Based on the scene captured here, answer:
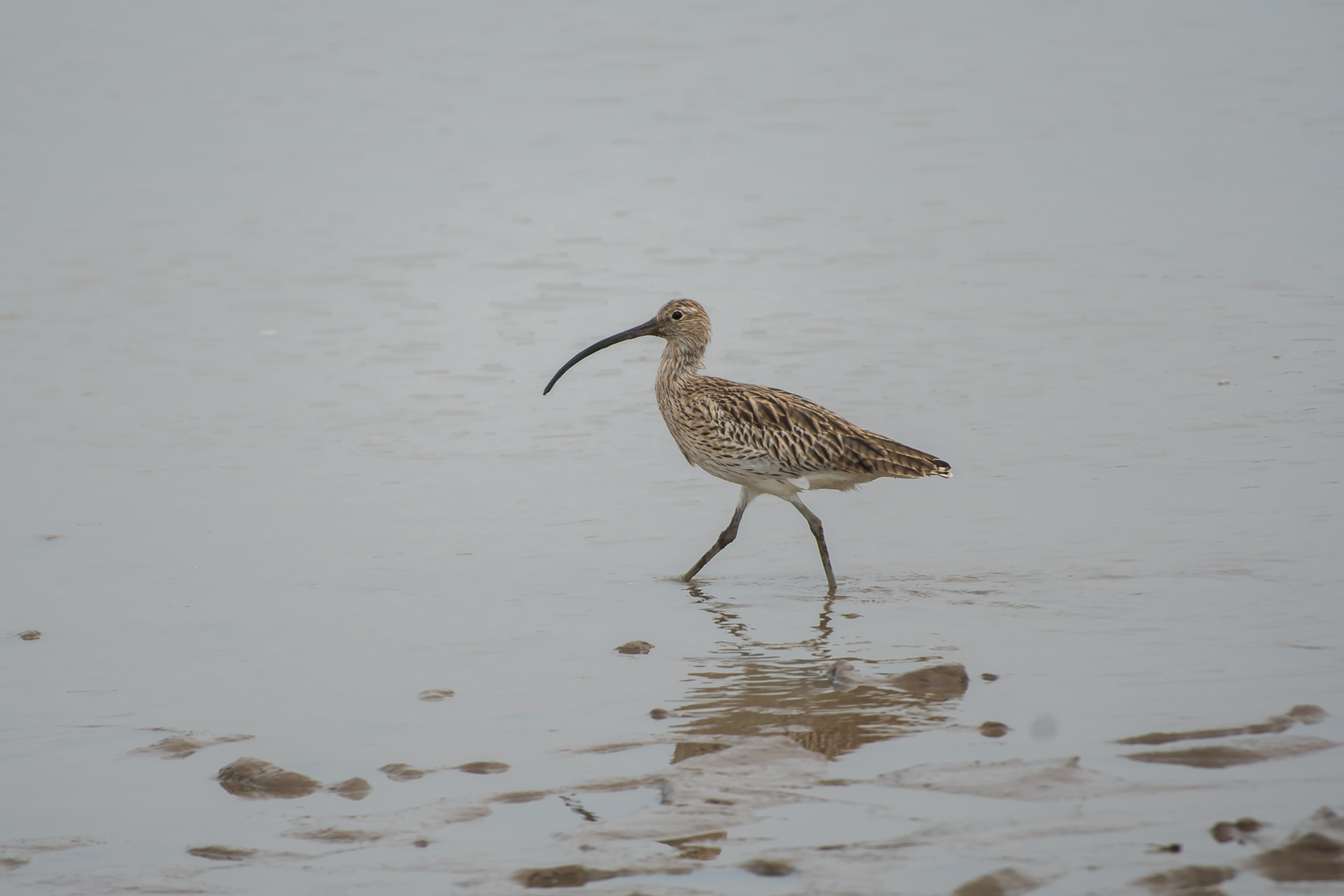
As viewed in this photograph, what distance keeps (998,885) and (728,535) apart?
440 centimetres

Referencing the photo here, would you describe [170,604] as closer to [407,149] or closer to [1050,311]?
[1050,311]

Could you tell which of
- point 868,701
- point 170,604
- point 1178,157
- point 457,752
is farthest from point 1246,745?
point 1178,157

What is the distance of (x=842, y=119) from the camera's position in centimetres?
2373

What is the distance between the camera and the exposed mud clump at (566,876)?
4723 millimetres

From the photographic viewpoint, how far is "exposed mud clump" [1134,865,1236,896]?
4398mm

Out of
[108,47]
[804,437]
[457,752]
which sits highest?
[108,47]

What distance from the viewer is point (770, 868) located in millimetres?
4750

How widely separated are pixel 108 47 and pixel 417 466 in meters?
22.7

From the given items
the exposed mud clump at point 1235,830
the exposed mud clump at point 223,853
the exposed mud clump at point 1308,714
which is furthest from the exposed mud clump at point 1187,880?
the exposed mud clump at point 223,853

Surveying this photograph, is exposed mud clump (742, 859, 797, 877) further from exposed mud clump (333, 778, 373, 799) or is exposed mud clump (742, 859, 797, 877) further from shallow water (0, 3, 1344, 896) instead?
exposed mud clump (333, 778, 373, 799)

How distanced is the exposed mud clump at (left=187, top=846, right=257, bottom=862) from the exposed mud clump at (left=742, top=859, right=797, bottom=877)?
1534mm

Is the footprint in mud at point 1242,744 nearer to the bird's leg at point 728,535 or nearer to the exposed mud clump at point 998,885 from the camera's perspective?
the exposed mud clump at point 998,885

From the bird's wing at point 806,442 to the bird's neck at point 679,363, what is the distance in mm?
552

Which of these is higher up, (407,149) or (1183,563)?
(407,149)
